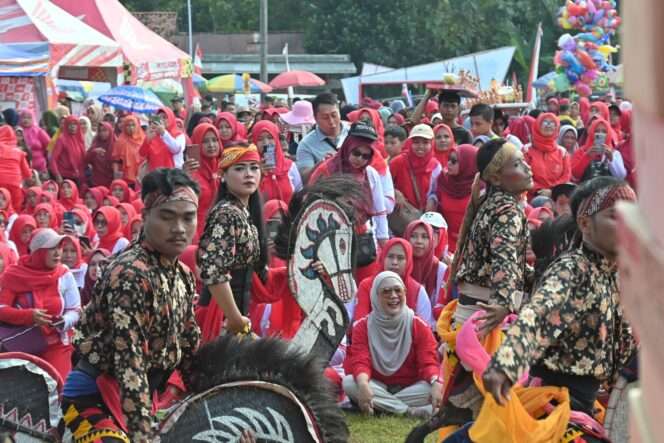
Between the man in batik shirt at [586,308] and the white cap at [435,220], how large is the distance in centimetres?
545

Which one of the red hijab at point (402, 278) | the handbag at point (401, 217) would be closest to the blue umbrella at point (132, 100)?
the handbag at point (401, 217)

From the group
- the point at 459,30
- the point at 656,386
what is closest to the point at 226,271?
the point at 656,386

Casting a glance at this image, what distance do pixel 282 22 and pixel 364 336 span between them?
51.5 m

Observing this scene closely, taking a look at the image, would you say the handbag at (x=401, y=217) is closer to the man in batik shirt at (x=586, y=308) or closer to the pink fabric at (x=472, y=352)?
the pink fabric at (x=472, y=352)

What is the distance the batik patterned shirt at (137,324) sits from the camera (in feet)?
14.9

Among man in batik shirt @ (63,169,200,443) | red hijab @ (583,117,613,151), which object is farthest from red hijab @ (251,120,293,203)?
man in batik shirt @ (63,169,200,443)

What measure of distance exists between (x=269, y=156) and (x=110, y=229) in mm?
1487

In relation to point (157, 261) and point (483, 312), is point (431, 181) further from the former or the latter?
point (157, 261)

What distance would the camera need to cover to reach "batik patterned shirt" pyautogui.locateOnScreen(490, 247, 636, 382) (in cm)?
430

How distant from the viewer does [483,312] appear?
220 inches

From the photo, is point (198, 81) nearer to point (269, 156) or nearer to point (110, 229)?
point (110, 229)

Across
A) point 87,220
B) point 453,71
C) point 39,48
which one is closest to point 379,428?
point 87,220

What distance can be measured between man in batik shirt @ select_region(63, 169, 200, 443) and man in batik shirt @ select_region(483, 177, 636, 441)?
1.27 metres

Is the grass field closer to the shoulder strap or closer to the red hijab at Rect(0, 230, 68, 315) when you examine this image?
the red hijab at Rect(0, 230, 68, 315)
